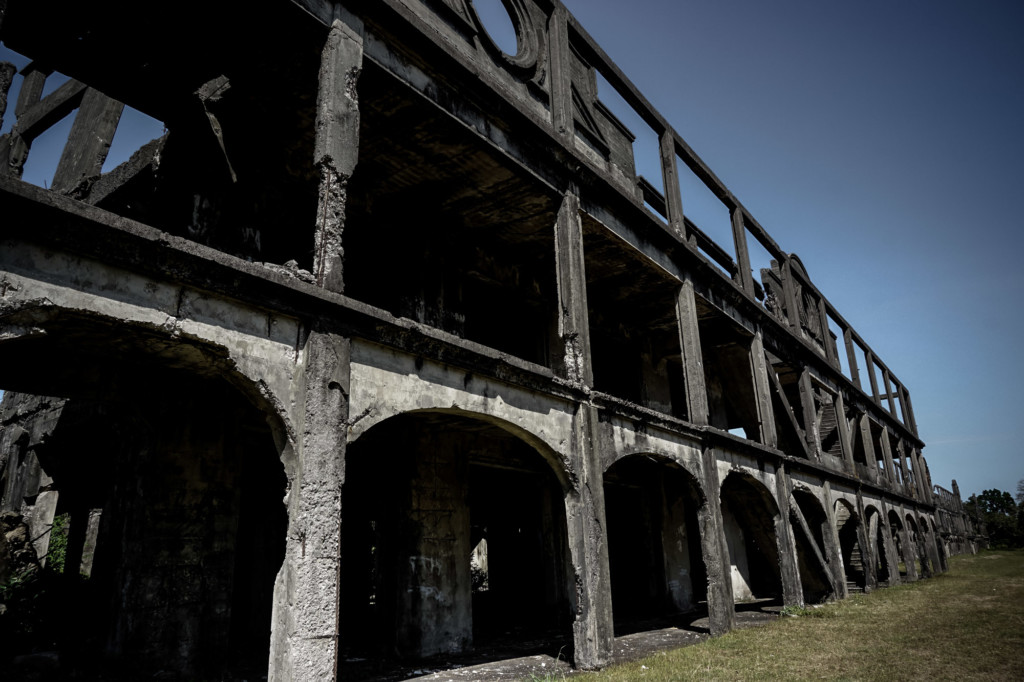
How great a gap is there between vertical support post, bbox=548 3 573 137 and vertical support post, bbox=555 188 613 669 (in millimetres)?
1429

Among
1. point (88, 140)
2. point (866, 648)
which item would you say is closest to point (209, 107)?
point (88, 140)

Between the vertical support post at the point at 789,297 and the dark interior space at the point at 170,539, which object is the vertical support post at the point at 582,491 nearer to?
the dark interior space at the point at 170,539

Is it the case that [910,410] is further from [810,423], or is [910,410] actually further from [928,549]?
[810,423]

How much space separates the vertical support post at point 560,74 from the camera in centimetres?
891

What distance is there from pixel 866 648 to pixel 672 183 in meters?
8.19

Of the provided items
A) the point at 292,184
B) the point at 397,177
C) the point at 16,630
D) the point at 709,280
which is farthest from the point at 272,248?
the point at 709,280

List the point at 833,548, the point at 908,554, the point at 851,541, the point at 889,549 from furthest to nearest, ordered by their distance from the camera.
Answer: the point at 908,554 → the point at 889,549 → the point at 851,541 → the point at 833,548

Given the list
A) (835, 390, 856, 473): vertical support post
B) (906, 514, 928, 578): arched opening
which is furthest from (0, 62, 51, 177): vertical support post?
(906, 514, 928, 578): arched opening

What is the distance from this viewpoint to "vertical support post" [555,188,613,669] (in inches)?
275

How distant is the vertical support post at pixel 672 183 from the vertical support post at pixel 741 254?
243cm

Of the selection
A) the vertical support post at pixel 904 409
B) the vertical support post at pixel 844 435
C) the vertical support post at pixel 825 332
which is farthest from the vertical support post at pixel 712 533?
the vertical support post at pixel 904 409

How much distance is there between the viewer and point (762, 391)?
1305cm

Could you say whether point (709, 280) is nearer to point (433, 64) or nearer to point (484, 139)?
point (484, 139)

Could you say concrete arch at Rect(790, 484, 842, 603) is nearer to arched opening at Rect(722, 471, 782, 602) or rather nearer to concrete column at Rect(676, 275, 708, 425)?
arched opening at Rect(722, 471, 782, 602)
